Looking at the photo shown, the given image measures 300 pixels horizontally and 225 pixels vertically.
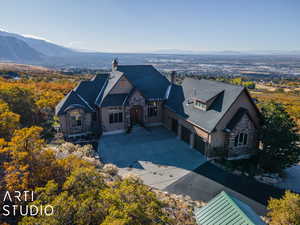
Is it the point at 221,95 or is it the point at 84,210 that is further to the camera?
the point at 221,95

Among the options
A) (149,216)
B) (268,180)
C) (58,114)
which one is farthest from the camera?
(58,114)

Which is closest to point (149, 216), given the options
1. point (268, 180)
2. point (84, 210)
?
point (84, 210)

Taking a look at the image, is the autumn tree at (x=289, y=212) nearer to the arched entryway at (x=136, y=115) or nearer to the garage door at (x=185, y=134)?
the garage door at (x=185, y=134)

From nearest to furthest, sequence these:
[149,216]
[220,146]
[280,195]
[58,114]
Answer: [149,216] → [280,195] → [220,146] → [58,114]

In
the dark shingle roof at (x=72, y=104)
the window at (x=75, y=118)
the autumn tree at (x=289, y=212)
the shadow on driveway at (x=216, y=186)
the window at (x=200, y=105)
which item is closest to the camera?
the autumn tree at (x=289, y=212)

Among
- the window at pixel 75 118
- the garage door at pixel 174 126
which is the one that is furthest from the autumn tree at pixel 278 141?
the window at pixel 75 118

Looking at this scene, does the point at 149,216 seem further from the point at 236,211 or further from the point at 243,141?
the point at 243,141
